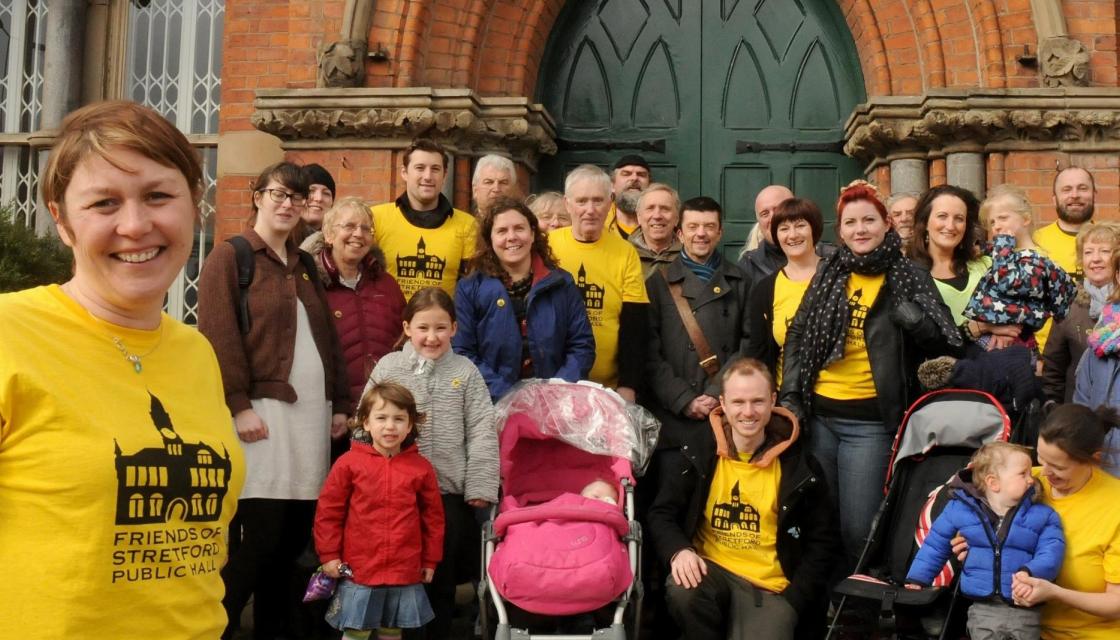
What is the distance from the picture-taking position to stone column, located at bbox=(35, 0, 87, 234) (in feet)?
31.9

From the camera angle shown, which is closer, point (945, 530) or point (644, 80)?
point (945, 530)

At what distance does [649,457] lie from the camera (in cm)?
573

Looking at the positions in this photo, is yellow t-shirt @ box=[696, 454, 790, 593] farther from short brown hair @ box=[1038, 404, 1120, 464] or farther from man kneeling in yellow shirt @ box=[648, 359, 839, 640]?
short brown hair @ box=[1038, 404, 1120, 464]

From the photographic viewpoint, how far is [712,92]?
9.08 metres

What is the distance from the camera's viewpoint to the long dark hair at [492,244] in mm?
5809

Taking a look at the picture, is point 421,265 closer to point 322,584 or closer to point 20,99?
point 322,584

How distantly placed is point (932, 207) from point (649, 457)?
1990 mm

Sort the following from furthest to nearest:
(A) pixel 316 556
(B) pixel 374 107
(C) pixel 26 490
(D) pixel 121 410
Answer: (B) pixel 374 107 < (A) pixel 316 556 < (D) pixel 121 410 < (C) pixel 26 490

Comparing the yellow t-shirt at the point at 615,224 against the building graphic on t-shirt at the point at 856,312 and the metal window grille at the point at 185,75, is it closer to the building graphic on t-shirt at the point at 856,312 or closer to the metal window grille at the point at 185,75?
the building graphic on t-shirt at the point at 856,312

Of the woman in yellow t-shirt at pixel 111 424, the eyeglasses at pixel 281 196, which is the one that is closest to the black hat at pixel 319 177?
the eyeglasses at pixel 281 196

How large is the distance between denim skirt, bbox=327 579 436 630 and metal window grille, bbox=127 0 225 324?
5.11 meters

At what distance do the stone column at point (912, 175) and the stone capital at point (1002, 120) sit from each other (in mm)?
117

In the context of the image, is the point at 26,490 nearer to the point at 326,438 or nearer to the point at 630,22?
the point at 326,438

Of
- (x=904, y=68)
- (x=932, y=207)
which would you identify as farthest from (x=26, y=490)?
(x=904, y=68)
